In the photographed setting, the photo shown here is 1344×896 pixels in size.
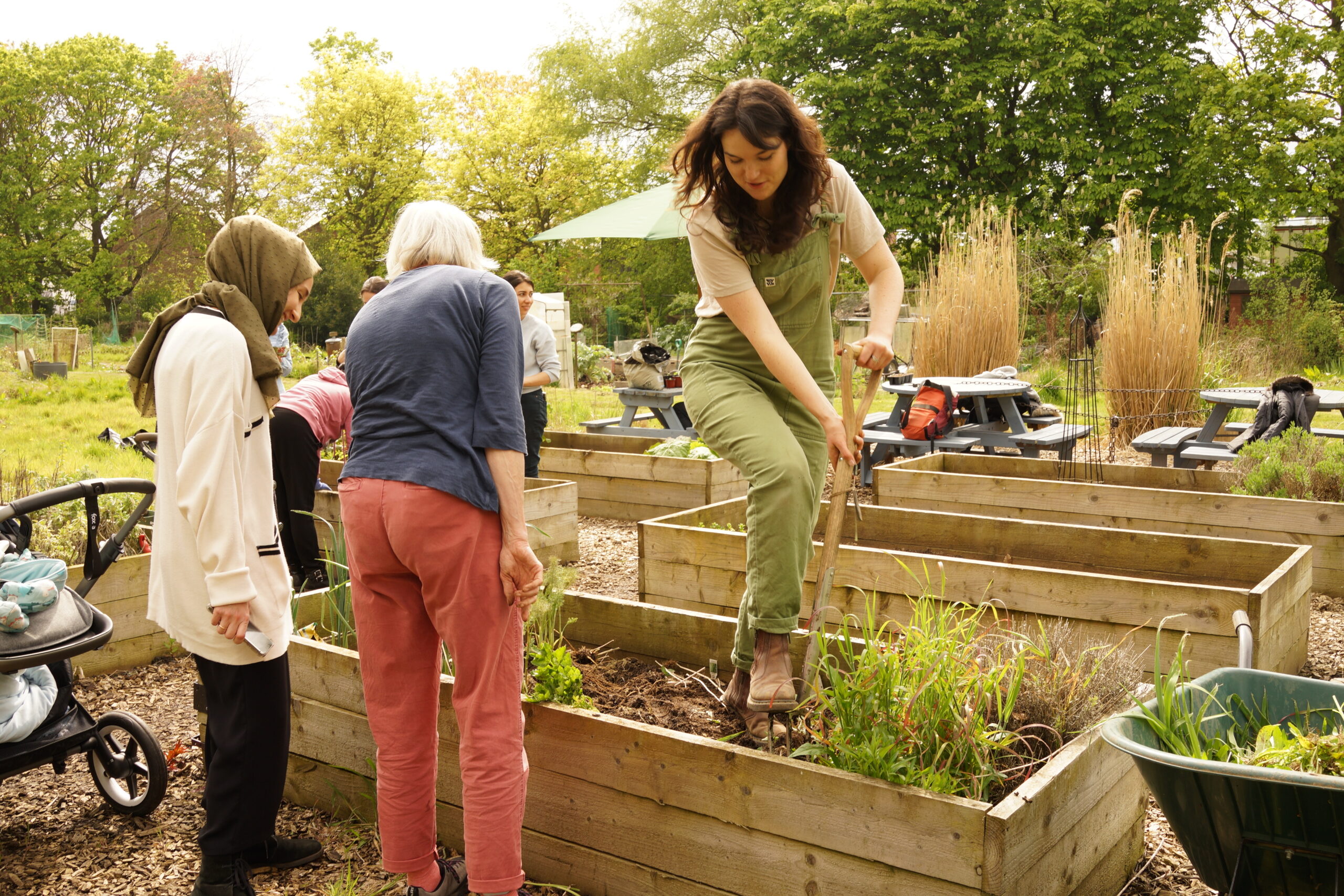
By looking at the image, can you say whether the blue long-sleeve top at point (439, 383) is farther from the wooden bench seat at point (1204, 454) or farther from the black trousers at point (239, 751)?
the wooden bench seat at point (1204, 454)

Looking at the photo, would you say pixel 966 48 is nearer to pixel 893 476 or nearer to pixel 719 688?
pixel 893 476

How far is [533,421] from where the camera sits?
20.2ft

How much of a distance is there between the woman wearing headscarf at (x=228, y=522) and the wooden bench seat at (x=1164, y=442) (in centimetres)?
557

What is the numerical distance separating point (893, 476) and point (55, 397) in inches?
527

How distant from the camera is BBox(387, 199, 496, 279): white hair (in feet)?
7.16

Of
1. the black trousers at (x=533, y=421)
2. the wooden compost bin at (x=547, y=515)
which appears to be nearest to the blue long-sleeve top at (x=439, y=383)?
the wooden compost bin at (x=547, y=515)

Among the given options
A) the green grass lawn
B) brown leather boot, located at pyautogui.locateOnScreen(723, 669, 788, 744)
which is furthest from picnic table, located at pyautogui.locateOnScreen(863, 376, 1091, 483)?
brown leather boot, located at pyautogui.locateOnScreen(723, 669, 788, 744)

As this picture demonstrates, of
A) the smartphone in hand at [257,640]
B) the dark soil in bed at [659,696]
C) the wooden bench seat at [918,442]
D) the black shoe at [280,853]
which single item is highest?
the wooden bench seat at [918,442]

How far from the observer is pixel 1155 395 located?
867cm

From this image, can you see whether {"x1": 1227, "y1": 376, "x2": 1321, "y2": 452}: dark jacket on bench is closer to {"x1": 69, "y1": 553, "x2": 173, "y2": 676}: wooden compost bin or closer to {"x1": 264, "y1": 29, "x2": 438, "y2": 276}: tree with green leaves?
{"x1": 69, "y1": 553, "x2": 173, "y2": 676}: wooden compost bin

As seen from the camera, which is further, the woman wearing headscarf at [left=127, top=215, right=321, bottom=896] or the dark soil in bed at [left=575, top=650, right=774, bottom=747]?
the dark soil in bed at [left=575, top=650, right=774, bottom=747]

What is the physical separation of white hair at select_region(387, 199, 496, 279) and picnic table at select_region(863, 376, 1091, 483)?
4677mm

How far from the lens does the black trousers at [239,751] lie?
2.35 meters

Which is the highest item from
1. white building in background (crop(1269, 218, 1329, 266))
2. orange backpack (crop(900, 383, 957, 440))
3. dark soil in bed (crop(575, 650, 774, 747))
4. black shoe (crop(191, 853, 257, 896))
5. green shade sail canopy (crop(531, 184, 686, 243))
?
white building in background (crop(1269, 218, 1329, 266))
